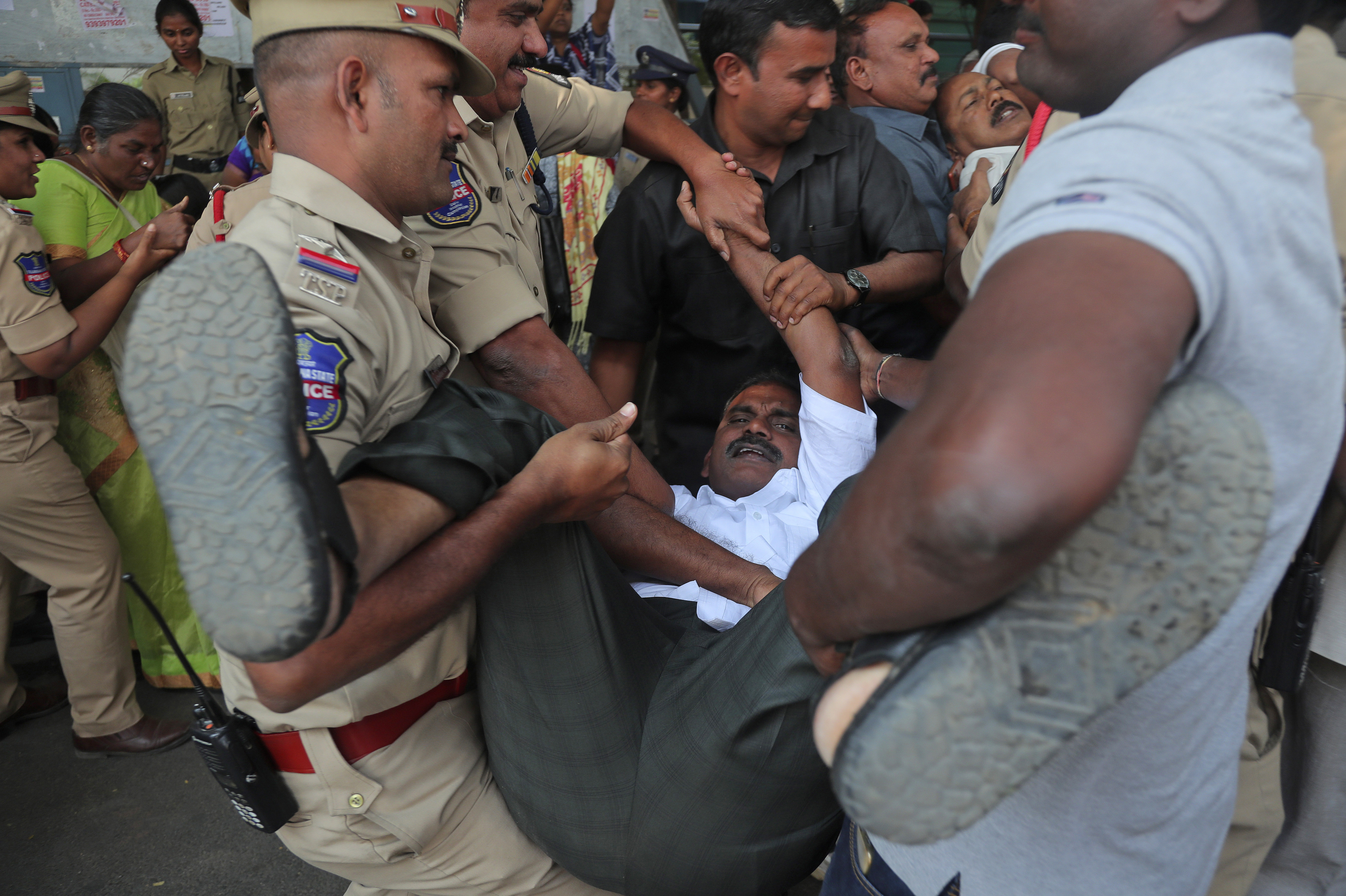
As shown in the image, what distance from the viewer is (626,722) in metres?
1.40

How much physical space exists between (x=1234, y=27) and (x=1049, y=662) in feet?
1.95

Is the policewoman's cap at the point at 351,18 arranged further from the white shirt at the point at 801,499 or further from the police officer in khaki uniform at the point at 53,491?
the police officer in khaki uniform at the point at 53,491

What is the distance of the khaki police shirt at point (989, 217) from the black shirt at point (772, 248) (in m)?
0.57

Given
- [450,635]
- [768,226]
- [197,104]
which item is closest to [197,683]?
[450,635]

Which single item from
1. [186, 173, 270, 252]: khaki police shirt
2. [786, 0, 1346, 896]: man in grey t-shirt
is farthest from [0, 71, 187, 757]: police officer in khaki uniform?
[786, 0, 1346, 896]: man in grey t-shirt

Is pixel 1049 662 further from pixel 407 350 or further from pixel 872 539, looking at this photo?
pixel 407 350

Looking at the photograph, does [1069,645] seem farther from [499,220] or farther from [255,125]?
[255,125]

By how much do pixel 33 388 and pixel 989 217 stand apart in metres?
2.80

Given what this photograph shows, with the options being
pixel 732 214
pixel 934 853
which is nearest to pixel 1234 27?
pixel 934 853

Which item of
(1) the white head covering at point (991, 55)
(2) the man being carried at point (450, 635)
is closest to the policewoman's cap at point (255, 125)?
(2) the man being carried at point (450, 635)

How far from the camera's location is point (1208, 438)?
59 centimetres

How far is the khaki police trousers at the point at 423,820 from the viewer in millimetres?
1402

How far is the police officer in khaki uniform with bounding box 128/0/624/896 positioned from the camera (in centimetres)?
119

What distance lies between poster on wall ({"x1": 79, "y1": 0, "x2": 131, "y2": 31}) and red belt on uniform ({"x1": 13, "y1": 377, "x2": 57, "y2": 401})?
15.6 feet
